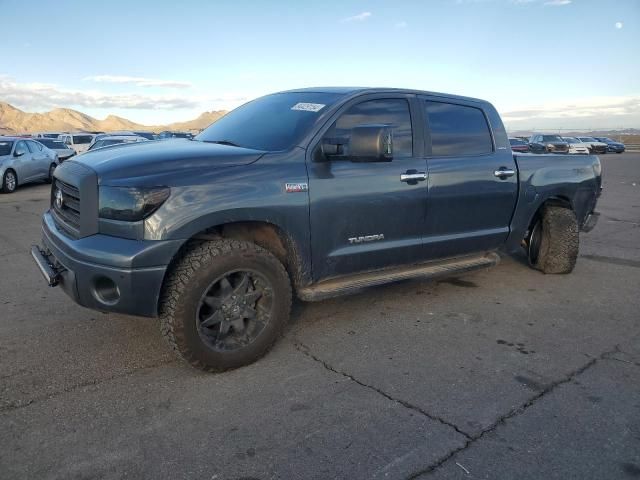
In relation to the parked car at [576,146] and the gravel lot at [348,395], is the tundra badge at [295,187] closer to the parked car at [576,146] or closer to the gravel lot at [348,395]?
the gravel lot at [348,395]

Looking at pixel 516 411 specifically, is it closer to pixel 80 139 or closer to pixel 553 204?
pixel 553 204

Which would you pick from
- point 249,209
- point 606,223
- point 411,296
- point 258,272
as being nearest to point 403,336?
point 411,296

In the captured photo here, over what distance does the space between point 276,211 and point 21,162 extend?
1354 cm

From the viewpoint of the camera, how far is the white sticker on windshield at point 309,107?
396cm

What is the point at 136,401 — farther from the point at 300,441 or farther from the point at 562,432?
the point at 562,432

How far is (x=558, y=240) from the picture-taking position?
5633 mm

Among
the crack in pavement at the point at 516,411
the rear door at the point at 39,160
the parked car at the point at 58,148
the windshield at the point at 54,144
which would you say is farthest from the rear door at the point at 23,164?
the crack in pavement at the point at 516,411

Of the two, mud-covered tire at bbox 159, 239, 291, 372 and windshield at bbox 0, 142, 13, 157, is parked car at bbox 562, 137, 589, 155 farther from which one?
mud-covered tire at bbox 159, 239, 291, 372

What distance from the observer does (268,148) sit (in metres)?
3.76

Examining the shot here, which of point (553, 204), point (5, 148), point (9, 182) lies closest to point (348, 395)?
point (553, 204)

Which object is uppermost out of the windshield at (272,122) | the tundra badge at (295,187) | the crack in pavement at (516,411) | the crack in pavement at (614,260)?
the windshield at (272,122)

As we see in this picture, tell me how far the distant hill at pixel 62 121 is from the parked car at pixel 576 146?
109 meters

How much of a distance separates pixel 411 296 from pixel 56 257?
3.03 metres

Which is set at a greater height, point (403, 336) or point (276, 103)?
point (276, 103)
